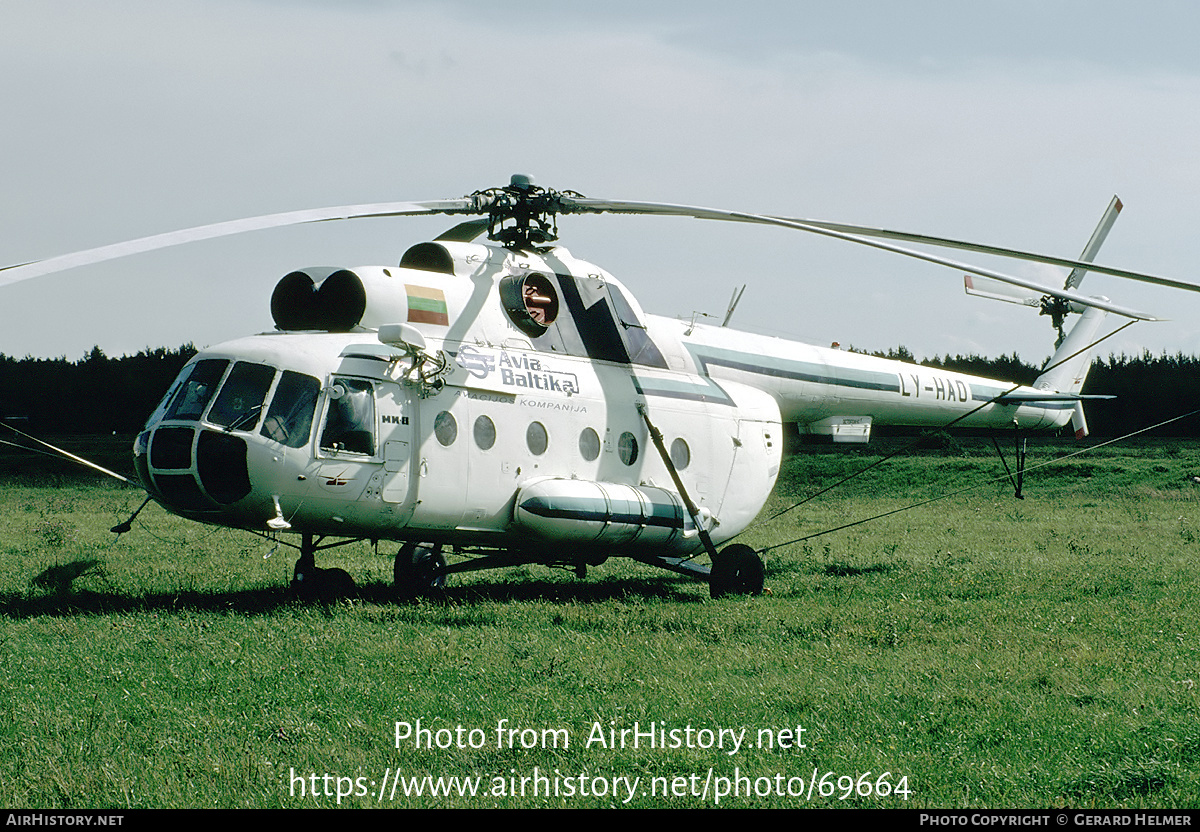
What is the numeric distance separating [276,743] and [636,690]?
9.39 ft

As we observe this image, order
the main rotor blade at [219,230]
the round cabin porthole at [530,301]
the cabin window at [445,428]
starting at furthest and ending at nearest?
the round cabin porthole at [530,301]
the cabin window at [445,428]
the main rotor blade at [219,230]

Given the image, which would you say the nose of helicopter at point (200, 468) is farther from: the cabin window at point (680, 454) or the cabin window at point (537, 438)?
the cabin window at point (680, 454)

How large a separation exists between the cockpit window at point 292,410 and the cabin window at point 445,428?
4.87 ft

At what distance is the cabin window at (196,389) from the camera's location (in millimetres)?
11172

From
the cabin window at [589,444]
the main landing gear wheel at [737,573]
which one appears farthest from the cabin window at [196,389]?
the main landing gear wheel at [737,573]

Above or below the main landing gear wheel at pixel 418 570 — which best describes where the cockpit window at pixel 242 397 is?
above

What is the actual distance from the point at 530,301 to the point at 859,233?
430 centimetres

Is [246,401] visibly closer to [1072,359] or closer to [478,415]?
[478,415]

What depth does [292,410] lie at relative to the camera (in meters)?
11.3

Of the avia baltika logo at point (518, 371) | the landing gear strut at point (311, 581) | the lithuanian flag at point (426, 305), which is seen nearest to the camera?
the lithuanian flag at point (426, 305)

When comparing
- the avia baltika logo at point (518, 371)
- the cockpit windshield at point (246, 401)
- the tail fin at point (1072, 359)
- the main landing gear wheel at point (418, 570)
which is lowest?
the main landing gear wheel at point (418, 570)

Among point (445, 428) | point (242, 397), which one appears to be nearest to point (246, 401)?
point (242, 397)

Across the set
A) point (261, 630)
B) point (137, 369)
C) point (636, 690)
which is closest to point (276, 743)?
point (636, 690)

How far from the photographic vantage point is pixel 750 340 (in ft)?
54.6
